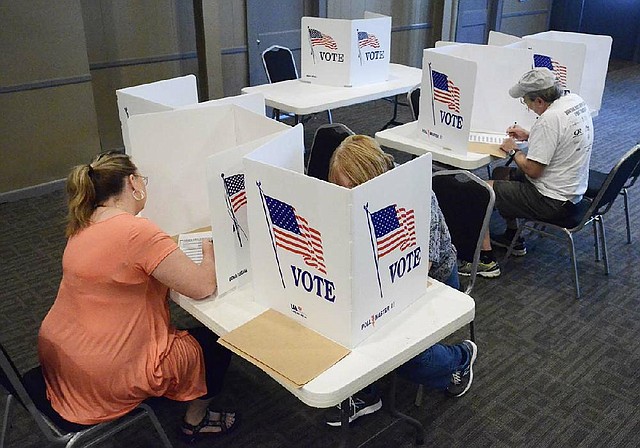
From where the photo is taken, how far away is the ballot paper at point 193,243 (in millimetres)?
2002

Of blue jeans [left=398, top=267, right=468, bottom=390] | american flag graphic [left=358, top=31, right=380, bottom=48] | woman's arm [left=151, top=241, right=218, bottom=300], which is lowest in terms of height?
blue jeans [left=398, top=267, right=468, bottom=390]

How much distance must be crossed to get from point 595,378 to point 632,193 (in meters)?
2.21

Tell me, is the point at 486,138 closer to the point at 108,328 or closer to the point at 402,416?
the point at 402,416

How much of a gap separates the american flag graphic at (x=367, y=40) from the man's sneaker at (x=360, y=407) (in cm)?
255

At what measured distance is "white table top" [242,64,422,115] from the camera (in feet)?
12.3

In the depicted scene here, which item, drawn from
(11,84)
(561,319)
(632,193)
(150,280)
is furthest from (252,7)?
(150,280)

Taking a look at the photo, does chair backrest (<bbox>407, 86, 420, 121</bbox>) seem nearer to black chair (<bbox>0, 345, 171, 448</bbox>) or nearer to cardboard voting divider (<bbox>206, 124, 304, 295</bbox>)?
cardboard voting divider (<bbox>206, 124, 304, 295</bbox>)

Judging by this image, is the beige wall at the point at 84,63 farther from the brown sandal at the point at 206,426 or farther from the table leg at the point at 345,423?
the table leg at the point at 345,423

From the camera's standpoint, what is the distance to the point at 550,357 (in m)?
2.57

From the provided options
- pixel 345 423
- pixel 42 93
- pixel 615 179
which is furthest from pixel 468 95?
pixel 42 93

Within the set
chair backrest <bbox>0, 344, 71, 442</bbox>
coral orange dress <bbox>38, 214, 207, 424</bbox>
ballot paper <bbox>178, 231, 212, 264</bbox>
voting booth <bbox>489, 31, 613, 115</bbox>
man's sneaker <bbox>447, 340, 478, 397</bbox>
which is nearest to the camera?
chair backrest <bbox>0, 344, 71, 442</bbox>

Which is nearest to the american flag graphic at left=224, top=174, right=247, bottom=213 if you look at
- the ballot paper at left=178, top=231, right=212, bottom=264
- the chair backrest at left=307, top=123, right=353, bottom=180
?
the ballot paper at left=178, top=231, right=212, bottom=264

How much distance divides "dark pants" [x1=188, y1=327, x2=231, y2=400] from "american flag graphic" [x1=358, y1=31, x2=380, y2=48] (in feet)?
8.81

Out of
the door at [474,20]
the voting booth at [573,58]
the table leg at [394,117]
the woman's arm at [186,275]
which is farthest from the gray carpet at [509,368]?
the door at [474,20]
